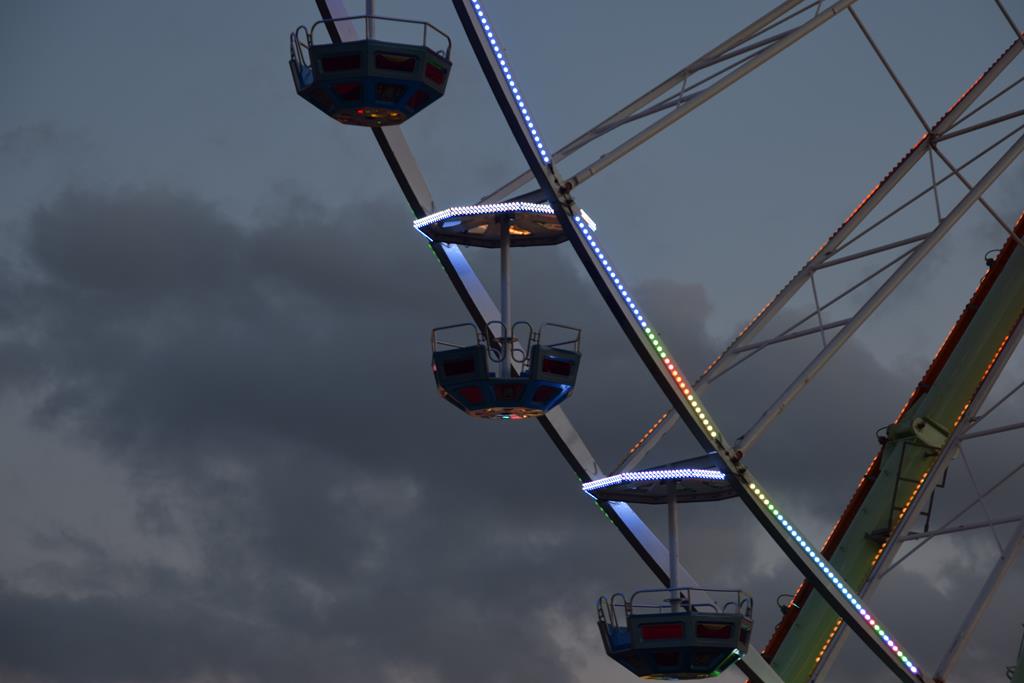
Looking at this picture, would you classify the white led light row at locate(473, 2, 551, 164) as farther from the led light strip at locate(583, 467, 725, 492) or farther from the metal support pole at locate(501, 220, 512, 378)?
the led light strip at locate(583, 467, 725, 492)

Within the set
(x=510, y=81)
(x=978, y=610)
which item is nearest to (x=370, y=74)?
(x=510, y=81)

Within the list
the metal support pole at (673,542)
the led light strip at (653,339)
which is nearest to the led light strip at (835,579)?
the led light strip at (653,339)

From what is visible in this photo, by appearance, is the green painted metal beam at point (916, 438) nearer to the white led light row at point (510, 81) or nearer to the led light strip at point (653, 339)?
the led light strip at point (653, 339)

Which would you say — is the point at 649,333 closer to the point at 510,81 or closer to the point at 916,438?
the point at 510,81

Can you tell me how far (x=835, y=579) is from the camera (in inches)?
1171

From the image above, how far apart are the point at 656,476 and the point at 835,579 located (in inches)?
103

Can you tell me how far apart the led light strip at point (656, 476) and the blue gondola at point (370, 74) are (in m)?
5.78

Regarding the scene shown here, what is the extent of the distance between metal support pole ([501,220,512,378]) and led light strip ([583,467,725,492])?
2.57 meters

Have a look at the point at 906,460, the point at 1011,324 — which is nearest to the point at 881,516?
the point at 906,460

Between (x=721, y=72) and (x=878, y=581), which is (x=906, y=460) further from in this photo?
(x=721, y=72)

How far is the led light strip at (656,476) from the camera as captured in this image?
94.7 ft

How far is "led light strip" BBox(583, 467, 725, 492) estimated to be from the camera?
1137 inches

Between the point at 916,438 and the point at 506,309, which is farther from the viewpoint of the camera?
the point at 916,438

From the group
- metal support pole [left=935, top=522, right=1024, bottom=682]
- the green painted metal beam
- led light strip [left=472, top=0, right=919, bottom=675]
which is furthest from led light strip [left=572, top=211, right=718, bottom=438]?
the green painted metal beam
